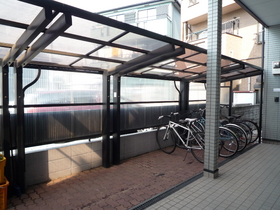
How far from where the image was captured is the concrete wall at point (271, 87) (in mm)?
6953

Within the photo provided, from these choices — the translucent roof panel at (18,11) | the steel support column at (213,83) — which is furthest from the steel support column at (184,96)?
the translucent roof panel at (18,11)

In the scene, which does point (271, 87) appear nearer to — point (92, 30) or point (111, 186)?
point (111, 186)

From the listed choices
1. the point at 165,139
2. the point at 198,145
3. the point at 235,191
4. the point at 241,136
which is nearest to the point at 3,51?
the point at 235,191

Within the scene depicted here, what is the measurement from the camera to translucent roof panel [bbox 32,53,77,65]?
11.3 feet

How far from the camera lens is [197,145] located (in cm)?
531

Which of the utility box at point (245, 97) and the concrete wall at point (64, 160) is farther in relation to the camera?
the utility box at point (245, 97)

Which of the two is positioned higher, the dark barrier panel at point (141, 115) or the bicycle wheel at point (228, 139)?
the dark barrier panel at point (141, 115)

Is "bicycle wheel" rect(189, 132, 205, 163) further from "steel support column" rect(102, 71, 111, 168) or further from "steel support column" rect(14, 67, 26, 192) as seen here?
"steel support column" rect(14, 67, 26, 192)

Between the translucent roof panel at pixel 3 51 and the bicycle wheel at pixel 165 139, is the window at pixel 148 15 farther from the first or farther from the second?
the translucent roof panel at pixel 3 51

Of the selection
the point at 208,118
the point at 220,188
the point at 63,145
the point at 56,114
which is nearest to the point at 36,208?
the point at 63,145

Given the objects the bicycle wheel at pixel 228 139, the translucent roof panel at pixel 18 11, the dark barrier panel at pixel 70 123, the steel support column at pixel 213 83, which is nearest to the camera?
the translucent roof panel at pixel 18 11

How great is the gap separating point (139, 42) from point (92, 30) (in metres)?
0.84

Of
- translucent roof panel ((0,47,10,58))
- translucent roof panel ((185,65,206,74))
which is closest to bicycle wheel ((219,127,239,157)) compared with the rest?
translucent roof panel ((185,65,206,74))

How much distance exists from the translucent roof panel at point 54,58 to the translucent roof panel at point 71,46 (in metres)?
0.29
